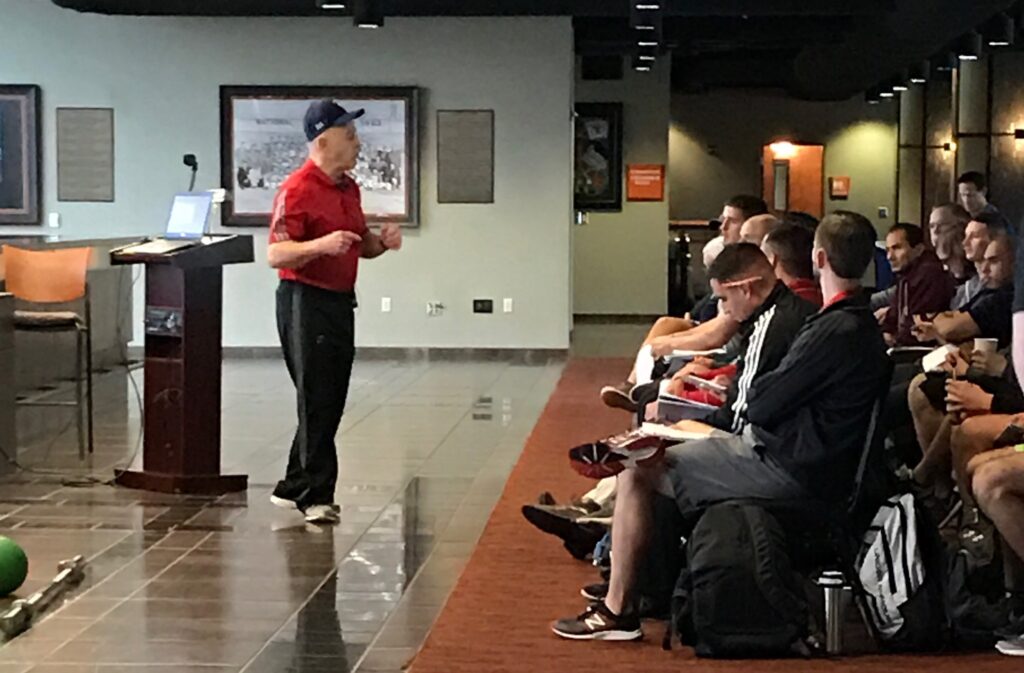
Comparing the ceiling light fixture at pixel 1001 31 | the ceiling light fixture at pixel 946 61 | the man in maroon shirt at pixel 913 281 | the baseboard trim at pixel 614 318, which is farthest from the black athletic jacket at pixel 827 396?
the baseboard trim at pixel 614 318

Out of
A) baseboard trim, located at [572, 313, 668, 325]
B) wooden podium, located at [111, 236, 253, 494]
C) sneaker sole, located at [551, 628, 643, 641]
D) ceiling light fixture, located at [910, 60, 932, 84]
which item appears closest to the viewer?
sneaker sole, located at [551, 628, 643, 641]

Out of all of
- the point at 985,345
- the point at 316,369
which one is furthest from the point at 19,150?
the point at 985,345

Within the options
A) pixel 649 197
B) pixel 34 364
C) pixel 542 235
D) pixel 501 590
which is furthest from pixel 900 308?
pixel 649 197

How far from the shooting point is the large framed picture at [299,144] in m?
A: 12.9

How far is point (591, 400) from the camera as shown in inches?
397

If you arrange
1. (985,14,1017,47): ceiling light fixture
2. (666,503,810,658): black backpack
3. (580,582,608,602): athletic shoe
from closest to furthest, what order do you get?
(666,503,810,658): black backpack < (580,582,608,602): athletic shoe < (985,14,1017,47): ceiling light fixture

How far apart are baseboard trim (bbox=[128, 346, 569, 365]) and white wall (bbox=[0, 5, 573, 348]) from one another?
6 centimetres

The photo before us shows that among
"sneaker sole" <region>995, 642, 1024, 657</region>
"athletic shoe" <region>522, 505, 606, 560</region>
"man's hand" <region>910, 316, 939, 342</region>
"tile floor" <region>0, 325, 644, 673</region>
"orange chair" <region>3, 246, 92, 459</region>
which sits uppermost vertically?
"orange chair" <region>3, 246, 92, 459</region>

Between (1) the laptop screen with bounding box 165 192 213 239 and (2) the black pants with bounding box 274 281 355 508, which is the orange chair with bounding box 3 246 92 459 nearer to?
(1) the laptop screen with bounding box 165 192 213 239

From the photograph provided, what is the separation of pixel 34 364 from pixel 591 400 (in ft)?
11.1

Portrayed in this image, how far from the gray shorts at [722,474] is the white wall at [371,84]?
878 cm

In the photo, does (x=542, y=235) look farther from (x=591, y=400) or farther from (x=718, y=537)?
(x=718, y=537)

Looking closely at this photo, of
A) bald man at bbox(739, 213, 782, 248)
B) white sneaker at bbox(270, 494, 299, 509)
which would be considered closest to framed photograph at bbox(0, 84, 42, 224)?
white sneaker at bbox(270, 494, 299, 509)

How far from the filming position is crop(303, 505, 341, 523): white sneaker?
6.08 metres
